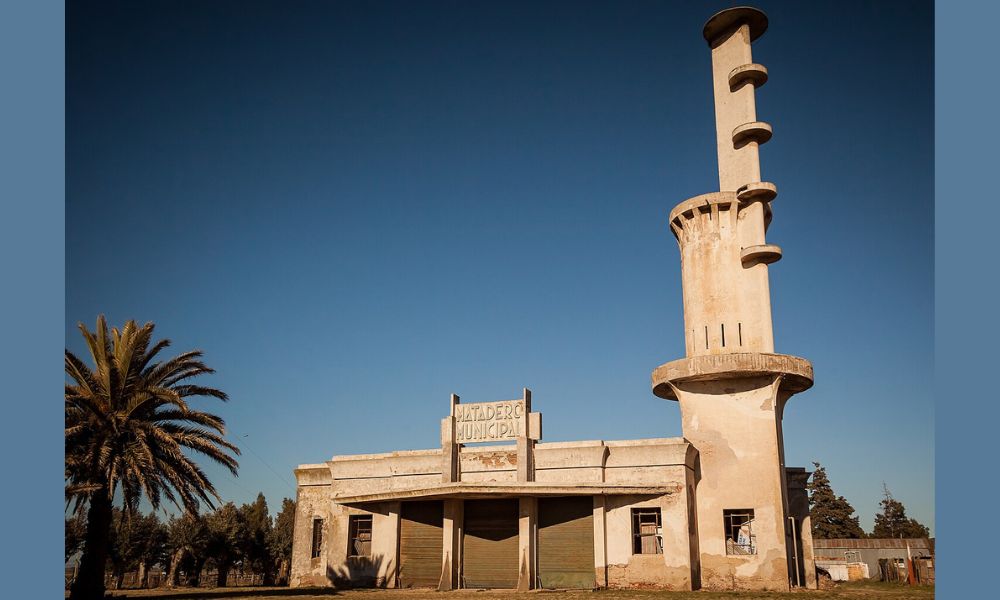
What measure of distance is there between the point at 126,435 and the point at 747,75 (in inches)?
1076

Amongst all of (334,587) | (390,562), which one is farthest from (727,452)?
(334,587)

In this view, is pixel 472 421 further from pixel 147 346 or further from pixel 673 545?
pixel 147 346

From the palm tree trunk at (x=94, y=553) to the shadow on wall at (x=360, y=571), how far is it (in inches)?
459

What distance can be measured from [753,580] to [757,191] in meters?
14.8

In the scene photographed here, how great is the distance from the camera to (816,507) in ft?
261

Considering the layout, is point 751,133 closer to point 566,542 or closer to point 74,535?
point 566,542

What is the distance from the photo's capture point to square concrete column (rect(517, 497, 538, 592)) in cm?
2917

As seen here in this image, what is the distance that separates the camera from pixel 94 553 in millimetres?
21828

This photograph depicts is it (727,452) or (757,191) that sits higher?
(757,191)

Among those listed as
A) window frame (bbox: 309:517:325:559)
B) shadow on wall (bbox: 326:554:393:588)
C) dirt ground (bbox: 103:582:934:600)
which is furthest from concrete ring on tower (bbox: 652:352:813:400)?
window frame (bbox: 309:517:325:559)

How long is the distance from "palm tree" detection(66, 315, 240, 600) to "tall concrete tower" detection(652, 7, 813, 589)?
17111 millimetres

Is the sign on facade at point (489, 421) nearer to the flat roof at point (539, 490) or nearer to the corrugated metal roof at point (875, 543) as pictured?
the flat roof at point (539, 490)

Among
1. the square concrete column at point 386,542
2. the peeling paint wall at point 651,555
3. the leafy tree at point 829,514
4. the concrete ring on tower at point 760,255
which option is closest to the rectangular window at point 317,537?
the square concrete column at point 386,542

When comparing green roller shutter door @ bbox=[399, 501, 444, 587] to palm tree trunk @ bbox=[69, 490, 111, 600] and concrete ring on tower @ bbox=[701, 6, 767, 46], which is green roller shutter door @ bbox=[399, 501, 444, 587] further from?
concrete ring on tower @ bbox=[701, 6, 767, 46]
